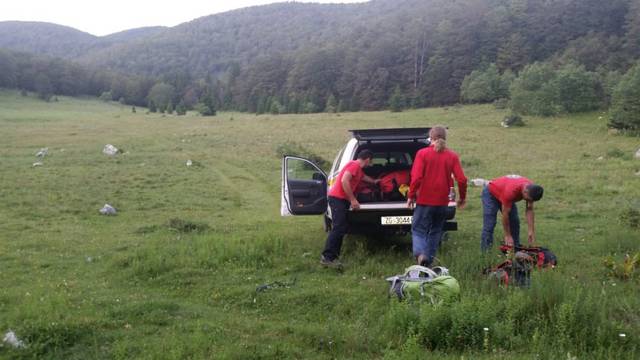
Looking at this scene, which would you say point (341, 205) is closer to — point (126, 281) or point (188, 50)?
point (126, 281)

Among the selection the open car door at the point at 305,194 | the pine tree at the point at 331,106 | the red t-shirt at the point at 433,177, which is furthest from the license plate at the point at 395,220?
the pine tree at the point at 331,106

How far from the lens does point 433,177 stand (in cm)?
727

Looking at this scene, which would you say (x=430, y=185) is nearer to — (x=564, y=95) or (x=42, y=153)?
(x=42, y=153)

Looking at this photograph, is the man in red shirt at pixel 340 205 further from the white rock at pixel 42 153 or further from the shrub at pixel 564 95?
the shrub at pixel 564 95

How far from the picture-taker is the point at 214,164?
2500 cm

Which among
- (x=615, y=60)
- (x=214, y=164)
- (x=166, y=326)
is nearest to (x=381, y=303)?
(x=166, y=326)

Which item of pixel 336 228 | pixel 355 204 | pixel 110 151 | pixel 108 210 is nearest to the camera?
pixel 355 204

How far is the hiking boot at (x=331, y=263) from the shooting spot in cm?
779

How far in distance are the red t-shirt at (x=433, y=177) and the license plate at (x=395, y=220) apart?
2.62ft

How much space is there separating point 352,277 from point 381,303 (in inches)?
42.5

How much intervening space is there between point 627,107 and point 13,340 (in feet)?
117

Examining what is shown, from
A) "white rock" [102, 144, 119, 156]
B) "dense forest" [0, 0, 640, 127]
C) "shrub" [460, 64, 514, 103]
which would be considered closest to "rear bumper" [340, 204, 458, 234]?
"white rock" [102, 144, 119, 156]

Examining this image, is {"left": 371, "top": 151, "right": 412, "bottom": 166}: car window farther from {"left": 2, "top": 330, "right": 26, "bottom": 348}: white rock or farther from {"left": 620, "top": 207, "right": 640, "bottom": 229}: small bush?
{"left": 2, "top": 330, "right": 26, "bottom": 348}: white rock

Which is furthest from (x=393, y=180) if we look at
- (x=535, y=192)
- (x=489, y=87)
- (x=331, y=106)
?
(x=331, y=106)
